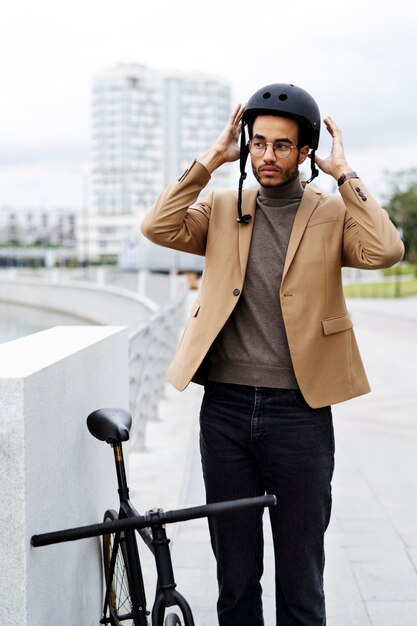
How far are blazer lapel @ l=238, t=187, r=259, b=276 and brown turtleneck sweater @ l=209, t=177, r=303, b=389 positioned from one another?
0.03 meters

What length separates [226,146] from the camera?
2.72 meters

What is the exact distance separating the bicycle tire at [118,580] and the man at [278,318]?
1.05ft

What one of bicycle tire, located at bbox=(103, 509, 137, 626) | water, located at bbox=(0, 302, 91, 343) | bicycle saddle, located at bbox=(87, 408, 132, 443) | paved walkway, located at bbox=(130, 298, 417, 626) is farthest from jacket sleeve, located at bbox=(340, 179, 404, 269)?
water, located at bbox=(0, 302, 91, 343)

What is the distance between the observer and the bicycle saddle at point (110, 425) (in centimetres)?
244

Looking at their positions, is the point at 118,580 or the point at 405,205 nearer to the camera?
the point at 118,580

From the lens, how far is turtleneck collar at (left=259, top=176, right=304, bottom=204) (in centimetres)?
267

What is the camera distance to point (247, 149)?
8.95 ft

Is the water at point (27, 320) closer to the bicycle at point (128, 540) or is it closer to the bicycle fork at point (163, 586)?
the bicycle at point (128, 540)

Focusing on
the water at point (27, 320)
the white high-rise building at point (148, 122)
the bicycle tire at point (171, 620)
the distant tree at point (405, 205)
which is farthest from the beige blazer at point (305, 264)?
the white high-rise building at point (148, 122)

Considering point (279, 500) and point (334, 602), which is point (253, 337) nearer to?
point (279, 500)

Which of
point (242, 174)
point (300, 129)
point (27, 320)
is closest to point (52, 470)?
point (242, 174)

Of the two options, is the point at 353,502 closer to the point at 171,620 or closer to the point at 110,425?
the point at 110,425

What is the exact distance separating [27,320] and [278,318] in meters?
39.9

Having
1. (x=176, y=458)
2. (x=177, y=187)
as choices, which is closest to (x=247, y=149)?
(x=177, y=187)
